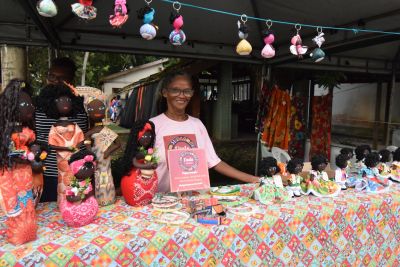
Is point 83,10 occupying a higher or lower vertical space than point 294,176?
higher

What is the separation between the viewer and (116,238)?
0.98m

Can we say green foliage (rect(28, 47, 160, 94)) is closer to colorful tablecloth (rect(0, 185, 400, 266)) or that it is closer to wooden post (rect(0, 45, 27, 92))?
wooden post (rect(0, 45, 27, 92))

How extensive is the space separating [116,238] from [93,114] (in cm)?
49

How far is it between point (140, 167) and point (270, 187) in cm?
64

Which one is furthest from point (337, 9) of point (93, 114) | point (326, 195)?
point (93, 114)

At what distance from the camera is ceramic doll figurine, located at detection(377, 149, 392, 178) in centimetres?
178

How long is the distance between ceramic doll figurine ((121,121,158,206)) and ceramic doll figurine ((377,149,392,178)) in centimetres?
139

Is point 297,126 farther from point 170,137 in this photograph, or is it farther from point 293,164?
point 170,137

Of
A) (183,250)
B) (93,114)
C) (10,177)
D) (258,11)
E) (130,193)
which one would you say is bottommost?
(183,250)

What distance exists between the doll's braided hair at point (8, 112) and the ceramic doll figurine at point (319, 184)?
1329 mm

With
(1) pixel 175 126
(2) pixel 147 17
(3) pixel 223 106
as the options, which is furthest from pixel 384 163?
(3) pixel 223 106

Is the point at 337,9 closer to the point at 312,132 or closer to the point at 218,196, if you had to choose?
the point at 218,196

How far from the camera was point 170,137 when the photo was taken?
60.4 inches

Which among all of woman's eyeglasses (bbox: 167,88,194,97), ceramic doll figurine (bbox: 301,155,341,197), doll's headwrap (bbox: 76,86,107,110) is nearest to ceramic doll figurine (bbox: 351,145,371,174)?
ceramic doll figurine (bbox: 301,155,341,197)
